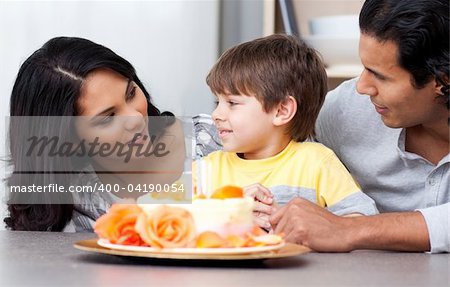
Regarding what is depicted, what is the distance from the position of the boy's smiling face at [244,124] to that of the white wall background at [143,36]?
0.89 m

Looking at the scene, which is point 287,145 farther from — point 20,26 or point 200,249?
point 20,26

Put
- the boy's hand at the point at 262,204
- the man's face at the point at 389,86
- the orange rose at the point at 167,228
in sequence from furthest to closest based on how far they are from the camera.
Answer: the man's face at the point at 389,86
the boy's hand at the point at 262,204
the orange rose at the point at 167,228

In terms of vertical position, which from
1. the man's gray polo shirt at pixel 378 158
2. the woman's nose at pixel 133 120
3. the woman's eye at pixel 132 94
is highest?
the woman's eye at pixel 132 94

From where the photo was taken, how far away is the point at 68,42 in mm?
2064

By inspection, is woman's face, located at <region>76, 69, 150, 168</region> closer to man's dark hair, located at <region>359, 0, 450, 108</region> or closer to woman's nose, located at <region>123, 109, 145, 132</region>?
woman's nose, located at <region>123, 109, 145, 132</region>

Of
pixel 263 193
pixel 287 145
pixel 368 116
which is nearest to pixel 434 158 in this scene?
pixel 368 116

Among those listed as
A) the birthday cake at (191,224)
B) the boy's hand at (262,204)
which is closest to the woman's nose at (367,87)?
the boy's hand at (262,204)

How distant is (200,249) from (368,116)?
2.97 feet

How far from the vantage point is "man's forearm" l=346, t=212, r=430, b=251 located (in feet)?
4.72

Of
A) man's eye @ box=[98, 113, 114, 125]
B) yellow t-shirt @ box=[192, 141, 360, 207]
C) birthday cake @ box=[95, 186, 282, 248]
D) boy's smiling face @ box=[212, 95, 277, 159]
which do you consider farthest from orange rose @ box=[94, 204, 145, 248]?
man's eye @ box=[98, 113, 114, 125]

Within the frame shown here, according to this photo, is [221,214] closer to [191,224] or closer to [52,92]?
[191,224]

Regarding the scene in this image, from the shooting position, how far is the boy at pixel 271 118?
1817mm

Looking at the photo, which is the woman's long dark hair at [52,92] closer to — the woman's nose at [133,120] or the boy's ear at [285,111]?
the woman's nose at [133,120]

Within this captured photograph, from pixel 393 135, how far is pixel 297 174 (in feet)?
0.83
